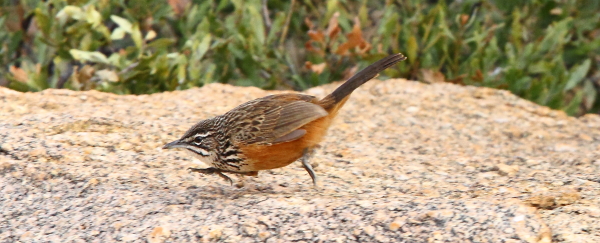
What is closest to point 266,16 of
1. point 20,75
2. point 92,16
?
point 92,16

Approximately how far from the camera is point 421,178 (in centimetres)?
412

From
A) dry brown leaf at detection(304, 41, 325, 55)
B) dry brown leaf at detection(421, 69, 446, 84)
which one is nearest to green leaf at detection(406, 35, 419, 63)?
dry brown leaf at detection(421, 69, 446, 84)

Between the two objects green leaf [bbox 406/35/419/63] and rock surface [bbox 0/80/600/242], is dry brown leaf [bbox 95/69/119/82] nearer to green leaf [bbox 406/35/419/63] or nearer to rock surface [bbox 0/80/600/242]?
rock surface [bbox 0/80/600/242]

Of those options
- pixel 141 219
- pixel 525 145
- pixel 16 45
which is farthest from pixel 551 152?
pixel 16 45

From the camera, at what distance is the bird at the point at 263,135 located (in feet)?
12.2

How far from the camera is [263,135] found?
146 inches

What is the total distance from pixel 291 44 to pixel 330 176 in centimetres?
309

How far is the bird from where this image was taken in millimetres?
3721

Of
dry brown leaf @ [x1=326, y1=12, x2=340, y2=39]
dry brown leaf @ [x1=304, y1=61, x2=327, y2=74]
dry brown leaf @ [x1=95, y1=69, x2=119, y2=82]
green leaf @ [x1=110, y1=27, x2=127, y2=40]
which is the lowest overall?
dry brown leaf @ [x1=95, y1=69, x2=119, y2=82]

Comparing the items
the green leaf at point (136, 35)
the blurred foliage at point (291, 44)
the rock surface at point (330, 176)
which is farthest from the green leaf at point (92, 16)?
the rock surface at point (330, 176)

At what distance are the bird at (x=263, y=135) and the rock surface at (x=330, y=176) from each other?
0.52ft

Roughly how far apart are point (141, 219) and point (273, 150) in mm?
751

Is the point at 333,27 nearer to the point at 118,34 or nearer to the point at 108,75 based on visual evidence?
the point at 118,34

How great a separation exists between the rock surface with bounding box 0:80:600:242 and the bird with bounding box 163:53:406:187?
16 centimetres
